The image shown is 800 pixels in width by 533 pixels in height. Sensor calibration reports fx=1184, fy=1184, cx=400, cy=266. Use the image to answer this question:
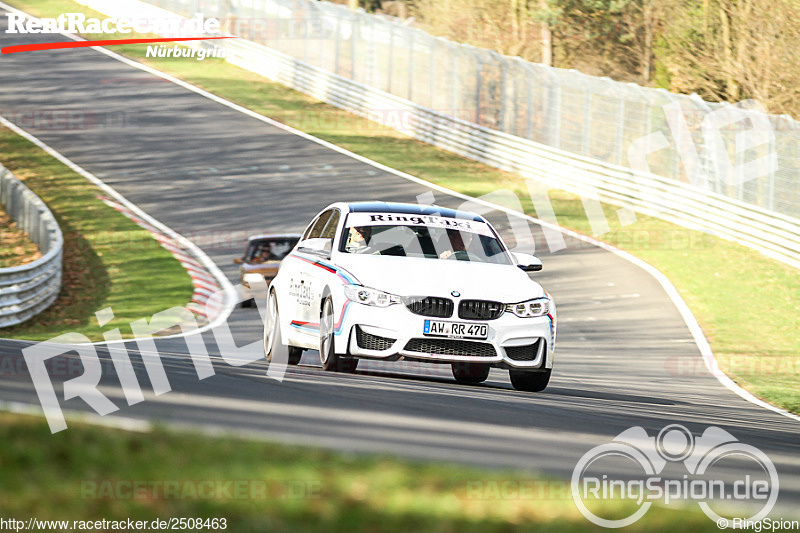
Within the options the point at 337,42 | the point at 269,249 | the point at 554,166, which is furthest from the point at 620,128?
the point at 337,42

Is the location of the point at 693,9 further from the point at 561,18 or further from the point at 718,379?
the point at 718,379

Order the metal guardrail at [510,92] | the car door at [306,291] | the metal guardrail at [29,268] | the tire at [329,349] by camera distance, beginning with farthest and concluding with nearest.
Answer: the metal guardrail at [510,92] → the metal guardrail at [29,268] → the car door at [306,291] → the tire at [329,349]

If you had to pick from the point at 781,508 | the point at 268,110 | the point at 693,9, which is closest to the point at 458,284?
the point at 781,508

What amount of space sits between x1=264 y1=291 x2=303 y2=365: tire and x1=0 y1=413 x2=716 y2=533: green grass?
6265mm

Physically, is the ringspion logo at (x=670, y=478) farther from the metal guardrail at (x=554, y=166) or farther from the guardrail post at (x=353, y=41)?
the guardrail post at (x=353, y=41)

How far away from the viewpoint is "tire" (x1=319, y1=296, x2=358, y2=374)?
10.8 meters

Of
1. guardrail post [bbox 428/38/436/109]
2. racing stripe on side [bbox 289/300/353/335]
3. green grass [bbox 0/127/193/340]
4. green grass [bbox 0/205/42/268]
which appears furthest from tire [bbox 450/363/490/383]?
guardrail post [bbox 428/38/436/109]

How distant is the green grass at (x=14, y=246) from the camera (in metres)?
24.4

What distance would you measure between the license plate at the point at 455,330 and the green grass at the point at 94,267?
1049 cm

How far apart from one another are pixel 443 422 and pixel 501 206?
24406mm

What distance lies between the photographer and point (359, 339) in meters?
10.6

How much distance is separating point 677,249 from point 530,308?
17387 millimetres

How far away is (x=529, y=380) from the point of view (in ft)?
37.4

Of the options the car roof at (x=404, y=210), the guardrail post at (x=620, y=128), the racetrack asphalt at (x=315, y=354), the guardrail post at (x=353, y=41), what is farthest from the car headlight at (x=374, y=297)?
the guardrail post at (x=353, y=41)
